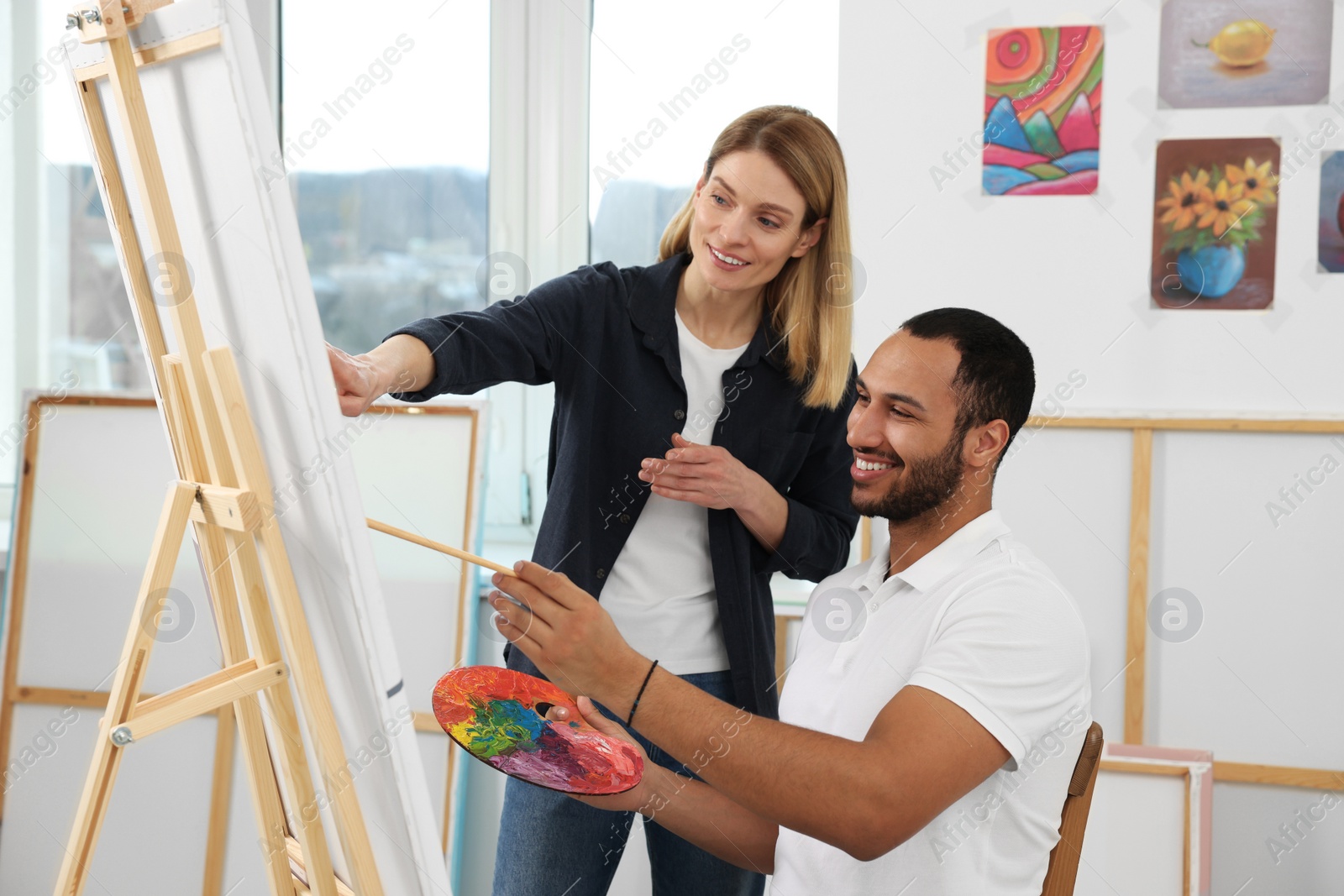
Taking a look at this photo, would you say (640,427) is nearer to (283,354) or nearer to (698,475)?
(698,475)

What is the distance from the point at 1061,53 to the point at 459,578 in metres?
1.72

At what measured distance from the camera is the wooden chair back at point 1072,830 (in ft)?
3.61

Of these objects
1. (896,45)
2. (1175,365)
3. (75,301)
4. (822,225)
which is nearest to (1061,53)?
(896,45)

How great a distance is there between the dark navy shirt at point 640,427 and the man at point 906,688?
0.17m

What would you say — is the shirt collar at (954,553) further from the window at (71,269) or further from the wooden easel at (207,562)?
the window at (71,269)

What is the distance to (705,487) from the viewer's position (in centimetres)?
136

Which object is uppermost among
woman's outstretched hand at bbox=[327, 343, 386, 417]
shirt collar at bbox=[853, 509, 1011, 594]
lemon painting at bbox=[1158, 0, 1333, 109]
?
lemon painting at bbox=[1158, 0, 1333, 109]

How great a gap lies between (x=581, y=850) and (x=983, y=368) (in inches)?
33.6

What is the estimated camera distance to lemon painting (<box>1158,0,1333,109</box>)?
85.9 inches

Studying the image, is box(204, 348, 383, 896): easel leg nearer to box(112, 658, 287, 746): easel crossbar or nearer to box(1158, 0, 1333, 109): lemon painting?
box(112, 658, 287, 746): easel crossbar

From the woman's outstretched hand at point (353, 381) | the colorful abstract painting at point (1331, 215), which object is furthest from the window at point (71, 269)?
the colorful abstract painting at point (1331, 215)

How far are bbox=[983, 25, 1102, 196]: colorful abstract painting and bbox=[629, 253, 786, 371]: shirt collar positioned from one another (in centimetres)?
105

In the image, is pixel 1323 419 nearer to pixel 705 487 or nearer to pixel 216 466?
pixel 705 487

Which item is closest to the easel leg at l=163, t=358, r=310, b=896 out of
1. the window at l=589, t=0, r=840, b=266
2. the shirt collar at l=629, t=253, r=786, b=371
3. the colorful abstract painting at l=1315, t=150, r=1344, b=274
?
the shirt collar at l=629, t=253, r=786, b=371
